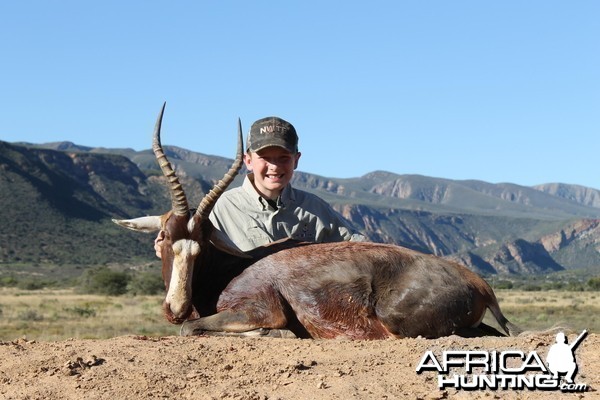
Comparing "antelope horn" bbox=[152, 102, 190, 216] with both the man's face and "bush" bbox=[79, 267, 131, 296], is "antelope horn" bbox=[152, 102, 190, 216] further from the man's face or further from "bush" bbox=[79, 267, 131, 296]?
"bush" bbox=[79, 267, 131, 296]

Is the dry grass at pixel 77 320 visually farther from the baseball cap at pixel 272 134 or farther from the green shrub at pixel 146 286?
the baseball cap at pixel 272 134

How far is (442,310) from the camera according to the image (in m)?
8.15

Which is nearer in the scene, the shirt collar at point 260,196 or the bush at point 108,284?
the shirt collar at point 260,196

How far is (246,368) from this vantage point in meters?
6.79

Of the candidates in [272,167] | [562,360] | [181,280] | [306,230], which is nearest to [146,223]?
[181,280]

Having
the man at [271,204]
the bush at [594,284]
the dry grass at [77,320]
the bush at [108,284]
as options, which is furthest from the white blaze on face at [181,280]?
the bush at [594,284]

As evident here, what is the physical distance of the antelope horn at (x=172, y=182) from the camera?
826 centimetres

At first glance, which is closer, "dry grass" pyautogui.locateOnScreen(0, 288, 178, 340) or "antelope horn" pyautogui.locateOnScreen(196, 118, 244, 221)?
"antelope horn" pyautogui.locateOnScreen(196, 118, 244, 221)

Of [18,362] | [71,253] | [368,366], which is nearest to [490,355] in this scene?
[368,366]

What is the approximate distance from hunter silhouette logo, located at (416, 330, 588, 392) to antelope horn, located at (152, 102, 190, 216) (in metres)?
2.72

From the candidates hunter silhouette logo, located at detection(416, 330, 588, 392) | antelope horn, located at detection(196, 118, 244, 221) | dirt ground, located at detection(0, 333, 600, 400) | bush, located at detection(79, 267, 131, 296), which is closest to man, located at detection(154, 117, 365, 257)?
antelope horn, located at detection(196, 118, 244, 221)

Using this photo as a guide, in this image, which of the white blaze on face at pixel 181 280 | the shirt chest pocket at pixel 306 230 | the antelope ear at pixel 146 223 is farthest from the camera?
the shirt chest pocket at pixel 306 230

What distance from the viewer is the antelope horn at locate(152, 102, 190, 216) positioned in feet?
27.1

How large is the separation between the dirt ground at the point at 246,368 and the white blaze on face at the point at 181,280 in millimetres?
403
